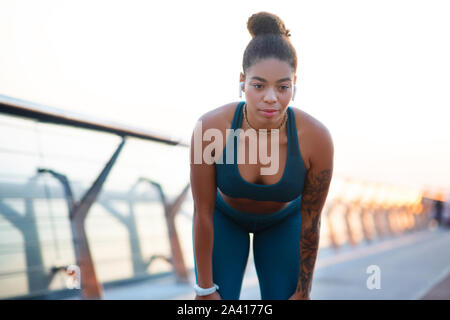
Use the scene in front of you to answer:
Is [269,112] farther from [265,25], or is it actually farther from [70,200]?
[70,200]

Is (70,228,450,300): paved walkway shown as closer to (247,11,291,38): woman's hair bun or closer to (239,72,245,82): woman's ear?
(239,72,245,82): woman's ear

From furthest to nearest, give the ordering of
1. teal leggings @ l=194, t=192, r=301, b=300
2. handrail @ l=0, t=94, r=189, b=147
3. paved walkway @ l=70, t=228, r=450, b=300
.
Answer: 1. paved walkway @ l=70, t=228, r=450, b=300
2. handrail @ l=0, t=94, r=189, b=147
3. teal leggings @ l=194, t=192, r=301, b=300

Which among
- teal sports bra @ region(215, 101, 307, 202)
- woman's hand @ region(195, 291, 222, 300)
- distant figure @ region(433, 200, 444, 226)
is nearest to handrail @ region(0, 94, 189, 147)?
teal sports bra @ region(215, 101, 307, 202)

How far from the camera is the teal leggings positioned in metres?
2.12

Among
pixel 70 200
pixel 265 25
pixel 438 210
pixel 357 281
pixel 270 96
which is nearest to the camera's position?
pixel 270 96

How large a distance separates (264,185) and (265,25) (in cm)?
66

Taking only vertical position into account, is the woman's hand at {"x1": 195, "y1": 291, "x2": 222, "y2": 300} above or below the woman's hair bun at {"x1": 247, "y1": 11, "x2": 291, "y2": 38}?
below

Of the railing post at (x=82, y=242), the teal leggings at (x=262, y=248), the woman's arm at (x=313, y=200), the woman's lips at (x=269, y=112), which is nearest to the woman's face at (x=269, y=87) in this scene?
the woman's lips at (x=269, y=112)

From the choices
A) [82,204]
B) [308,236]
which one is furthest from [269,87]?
[82,204]

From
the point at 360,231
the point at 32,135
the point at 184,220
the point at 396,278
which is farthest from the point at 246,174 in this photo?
the point at 360,231

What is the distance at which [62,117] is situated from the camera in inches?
120

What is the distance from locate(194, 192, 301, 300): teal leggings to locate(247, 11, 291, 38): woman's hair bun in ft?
2.54

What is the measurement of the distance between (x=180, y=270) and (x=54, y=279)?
1.53 m

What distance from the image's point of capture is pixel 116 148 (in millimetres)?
3664
